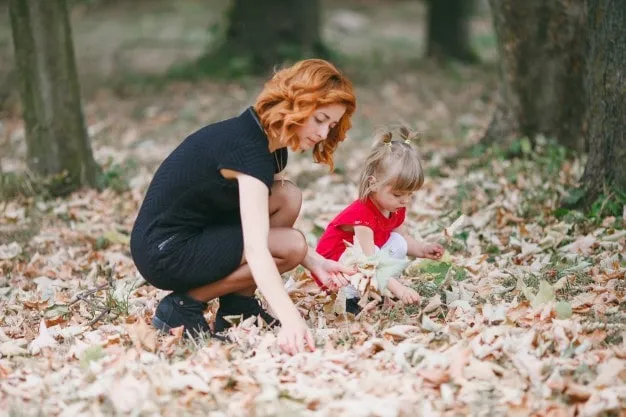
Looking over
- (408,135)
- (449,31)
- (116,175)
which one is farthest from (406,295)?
(449,31)

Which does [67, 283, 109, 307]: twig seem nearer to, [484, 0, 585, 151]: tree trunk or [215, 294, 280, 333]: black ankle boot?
[215, 294, 280, 333]: black ankle boot

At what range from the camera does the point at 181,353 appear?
12.1ft

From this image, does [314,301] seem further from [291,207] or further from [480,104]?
[480,104]

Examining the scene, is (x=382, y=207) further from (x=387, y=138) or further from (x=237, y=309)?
(x=237, y=309)

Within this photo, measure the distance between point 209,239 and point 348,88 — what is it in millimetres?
894

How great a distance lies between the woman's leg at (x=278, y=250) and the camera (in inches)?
153

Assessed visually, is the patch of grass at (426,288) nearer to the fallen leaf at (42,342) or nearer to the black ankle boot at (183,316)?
the black ankle boot at (183,316)

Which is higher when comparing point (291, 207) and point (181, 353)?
point (291, 207)

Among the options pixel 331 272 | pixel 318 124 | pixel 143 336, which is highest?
pixel 318 124

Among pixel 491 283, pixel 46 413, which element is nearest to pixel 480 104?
pixel 491 283

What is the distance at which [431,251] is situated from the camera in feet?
14.6

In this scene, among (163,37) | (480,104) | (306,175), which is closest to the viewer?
(306,175)

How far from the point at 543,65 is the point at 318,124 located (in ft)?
12.8

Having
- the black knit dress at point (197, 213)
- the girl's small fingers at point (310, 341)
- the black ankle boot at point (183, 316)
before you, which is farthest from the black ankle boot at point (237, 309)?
the girl's small fingers at point (310, 341)
